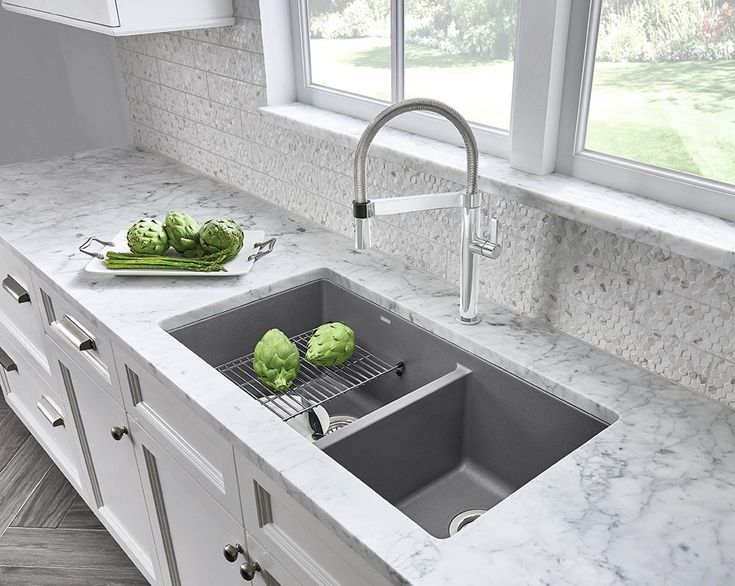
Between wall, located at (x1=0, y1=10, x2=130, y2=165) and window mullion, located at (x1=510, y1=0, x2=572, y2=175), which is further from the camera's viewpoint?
wall, located at (x1=0, y1=10, x2=130, y2=165)

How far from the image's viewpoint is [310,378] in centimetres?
149

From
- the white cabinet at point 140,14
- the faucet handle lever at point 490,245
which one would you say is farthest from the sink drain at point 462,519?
the white cabinet at point 140,14

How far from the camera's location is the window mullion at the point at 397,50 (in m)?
1.59

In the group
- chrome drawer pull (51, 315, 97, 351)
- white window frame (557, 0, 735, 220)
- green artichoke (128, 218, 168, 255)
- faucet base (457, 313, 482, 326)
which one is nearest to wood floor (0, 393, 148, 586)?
chrome drawer pull (51, 315, 97, 351)

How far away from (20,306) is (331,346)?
1.03 metres

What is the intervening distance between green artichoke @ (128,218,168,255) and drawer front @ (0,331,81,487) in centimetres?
58

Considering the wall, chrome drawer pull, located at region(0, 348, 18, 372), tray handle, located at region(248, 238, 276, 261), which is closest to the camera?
tray handle, located at region(248, 238, 276, 261)

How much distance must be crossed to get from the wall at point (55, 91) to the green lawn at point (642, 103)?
1487mm

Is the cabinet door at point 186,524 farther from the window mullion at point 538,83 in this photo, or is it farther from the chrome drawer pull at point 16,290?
the window mullion at point 538,83

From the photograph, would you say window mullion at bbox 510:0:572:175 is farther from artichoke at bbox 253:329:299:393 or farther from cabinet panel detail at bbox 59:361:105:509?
cabinet panel detail at bbox 59:361:105:509

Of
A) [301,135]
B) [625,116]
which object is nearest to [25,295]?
[301,135]

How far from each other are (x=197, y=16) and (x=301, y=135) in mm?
405

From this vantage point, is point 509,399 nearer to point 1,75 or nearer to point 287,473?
point 287,473

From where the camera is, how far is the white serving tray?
1590 millimetres
